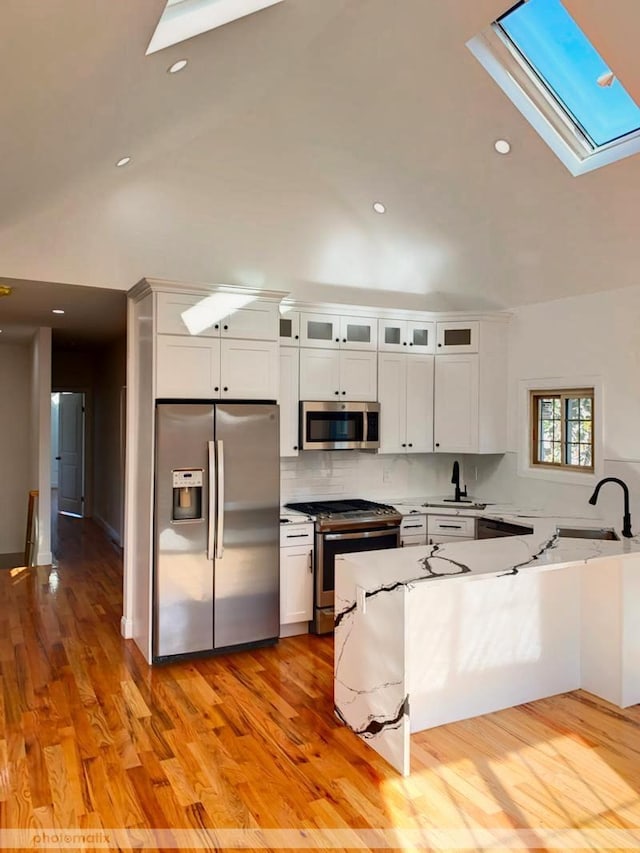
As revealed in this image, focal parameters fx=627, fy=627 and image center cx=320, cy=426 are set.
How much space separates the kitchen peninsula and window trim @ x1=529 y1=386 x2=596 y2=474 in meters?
1.09

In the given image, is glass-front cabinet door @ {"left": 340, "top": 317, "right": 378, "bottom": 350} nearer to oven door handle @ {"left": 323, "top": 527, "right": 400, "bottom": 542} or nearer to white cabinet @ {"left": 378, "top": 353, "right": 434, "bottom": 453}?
white cabinet @ {"left": 378, "top": 353, "right": 434, "bottom": 453}

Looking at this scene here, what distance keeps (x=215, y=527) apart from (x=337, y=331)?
1.94 m

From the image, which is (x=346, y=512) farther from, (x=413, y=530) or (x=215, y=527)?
(x=215, y=527)

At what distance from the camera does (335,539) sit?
4.76 meters

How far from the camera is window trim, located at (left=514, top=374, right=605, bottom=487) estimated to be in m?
4.76

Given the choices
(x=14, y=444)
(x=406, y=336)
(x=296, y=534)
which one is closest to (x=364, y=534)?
(x=296, y=534)

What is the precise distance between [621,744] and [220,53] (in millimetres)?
3776

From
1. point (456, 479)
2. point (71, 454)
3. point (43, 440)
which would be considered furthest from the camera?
point (71, 454)

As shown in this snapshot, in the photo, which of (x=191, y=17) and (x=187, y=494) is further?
(x=187, y=494)

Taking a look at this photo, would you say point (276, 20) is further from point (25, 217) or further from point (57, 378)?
point (57, 378)

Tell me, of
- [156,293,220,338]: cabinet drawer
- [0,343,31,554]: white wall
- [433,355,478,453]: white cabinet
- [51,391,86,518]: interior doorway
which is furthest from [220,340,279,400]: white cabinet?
[51,391,86,518]: interior doorway

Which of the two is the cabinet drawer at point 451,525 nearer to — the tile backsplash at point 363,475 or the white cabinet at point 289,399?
the tile backsplash at point 363,475

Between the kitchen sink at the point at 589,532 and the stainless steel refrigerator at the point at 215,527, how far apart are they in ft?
6.82

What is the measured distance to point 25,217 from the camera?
4121 millimetres
